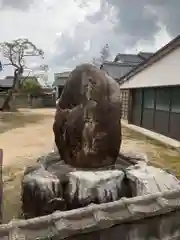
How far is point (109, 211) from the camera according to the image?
2.25 metres

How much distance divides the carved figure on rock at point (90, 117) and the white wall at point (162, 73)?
602 centimetres

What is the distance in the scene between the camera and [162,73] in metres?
9.80

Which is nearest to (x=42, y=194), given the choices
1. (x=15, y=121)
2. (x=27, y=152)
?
(x=27, y=152)

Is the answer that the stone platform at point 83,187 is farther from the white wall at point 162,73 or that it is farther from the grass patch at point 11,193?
the white wall at point 162,73

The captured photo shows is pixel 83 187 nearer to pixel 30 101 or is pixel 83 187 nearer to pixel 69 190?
pixel 69 190

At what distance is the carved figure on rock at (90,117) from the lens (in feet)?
10.7

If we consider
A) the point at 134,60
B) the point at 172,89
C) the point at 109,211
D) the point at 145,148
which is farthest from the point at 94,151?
the point at 134,60

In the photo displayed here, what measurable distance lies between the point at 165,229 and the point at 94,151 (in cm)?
123

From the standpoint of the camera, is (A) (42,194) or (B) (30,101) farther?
Result: (B) (30,101)

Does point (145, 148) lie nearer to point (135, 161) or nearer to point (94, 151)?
point (135, 161)

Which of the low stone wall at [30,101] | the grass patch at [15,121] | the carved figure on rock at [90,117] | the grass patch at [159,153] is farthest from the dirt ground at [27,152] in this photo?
the low stone wall at [30,101]

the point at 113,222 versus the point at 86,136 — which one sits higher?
the point at 86,136

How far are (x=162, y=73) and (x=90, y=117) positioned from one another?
724 cm

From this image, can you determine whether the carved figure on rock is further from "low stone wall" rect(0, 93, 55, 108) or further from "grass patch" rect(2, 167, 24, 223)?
"low stone wall" rect(0, 93, 55, 108)
